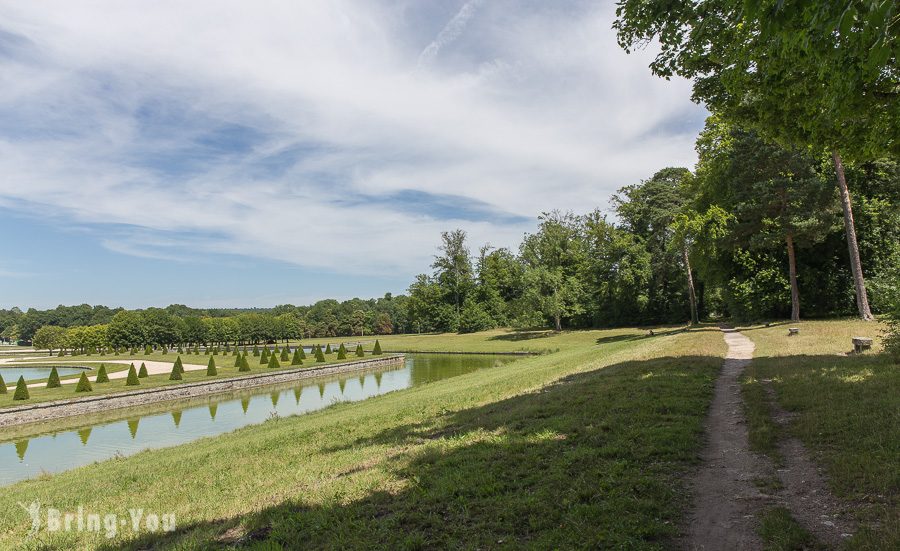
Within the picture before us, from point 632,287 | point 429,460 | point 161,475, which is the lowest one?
point 161,475

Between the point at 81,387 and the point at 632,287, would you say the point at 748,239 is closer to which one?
the point at 632,287

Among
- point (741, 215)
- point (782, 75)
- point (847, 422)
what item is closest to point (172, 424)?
point (847, 422)

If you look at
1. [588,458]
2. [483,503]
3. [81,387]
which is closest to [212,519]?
[483,503]

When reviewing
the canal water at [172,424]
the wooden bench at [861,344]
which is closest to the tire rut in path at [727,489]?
the wooden bench at [861,344]

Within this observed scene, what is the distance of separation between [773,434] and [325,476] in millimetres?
6446

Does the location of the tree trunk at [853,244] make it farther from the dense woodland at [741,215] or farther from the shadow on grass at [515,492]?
the shadow on grass at [515,492]

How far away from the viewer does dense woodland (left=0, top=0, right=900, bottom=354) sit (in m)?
6.39

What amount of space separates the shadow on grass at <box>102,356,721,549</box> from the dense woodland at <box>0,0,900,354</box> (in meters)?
4.10

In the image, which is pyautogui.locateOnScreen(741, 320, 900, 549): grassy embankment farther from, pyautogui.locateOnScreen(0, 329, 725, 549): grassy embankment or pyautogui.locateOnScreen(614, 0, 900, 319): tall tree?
pyautogui.locateOnScreen(614, 0, 900, 319): tall tree

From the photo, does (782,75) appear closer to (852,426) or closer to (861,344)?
(852,426)

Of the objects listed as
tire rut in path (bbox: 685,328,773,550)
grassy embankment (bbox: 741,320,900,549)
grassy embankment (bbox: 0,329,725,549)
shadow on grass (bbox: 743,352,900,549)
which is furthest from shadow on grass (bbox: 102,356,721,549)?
shadow on grass (bbox: 743,352,900,549)

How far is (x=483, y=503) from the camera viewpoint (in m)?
5.20

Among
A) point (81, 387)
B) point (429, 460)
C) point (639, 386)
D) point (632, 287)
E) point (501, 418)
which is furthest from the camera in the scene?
point (632, 287)

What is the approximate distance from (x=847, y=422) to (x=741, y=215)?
2441 cm
